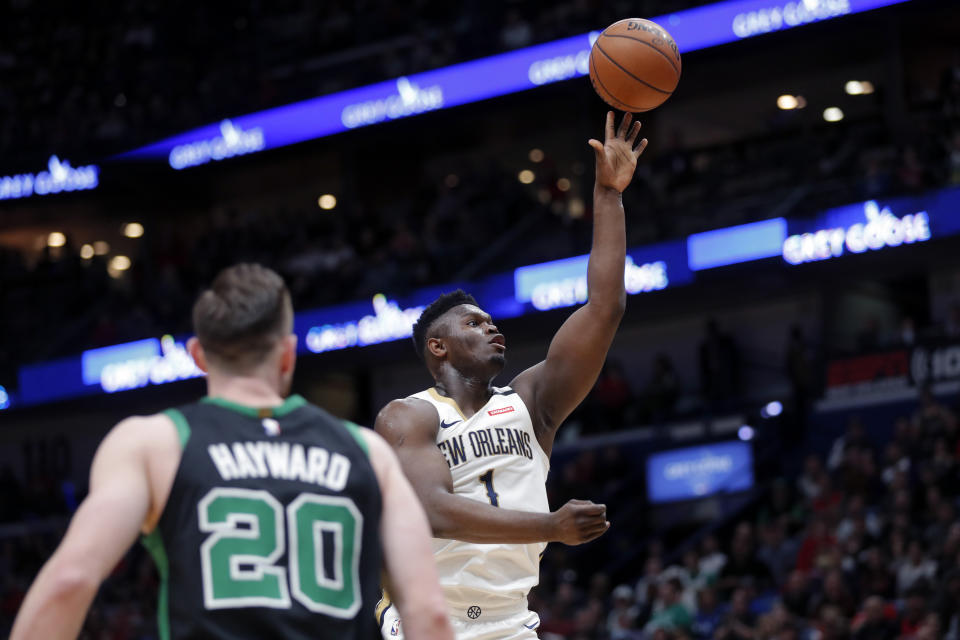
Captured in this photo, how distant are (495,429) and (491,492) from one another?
25 cm

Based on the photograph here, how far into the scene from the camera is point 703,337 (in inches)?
893

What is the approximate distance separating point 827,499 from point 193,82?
17.4m

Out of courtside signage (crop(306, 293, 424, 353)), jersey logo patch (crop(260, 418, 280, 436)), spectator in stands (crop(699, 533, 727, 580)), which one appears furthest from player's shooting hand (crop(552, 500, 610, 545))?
courtside signage (crop(306, 293, 424, 353))

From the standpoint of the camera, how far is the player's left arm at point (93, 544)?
2.76 m

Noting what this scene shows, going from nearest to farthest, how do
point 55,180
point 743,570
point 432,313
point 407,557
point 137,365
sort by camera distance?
point 407,557 → point 432,313 → point 743,570 → point 137,365 → point 55,180

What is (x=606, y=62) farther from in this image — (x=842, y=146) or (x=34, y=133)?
(x=34, y=133)

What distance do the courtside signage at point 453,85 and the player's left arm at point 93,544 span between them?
15972mm

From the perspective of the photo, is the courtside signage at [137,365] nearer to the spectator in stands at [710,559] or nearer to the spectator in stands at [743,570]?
the spectator in stands at [710,559]

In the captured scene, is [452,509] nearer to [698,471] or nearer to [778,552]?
[778,552]

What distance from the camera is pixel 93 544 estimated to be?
9.19ft

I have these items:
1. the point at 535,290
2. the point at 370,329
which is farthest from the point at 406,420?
the point at 370,329

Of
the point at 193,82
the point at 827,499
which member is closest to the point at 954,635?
the point at 827,499

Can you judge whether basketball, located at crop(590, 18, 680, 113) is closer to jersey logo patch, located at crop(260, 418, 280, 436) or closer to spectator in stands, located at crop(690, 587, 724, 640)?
jersey logo patch, located at crop(260, 418, 280, 436)

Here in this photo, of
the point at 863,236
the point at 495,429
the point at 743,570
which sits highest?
the point at 863,236
